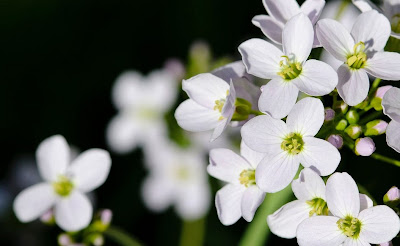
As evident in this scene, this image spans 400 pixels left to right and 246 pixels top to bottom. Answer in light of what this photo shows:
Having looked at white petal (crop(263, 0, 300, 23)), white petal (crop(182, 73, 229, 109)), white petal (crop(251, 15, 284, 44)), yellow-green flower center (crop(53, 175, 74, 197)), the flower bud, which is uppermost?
white petal (crop(263, 0, 300, 23))

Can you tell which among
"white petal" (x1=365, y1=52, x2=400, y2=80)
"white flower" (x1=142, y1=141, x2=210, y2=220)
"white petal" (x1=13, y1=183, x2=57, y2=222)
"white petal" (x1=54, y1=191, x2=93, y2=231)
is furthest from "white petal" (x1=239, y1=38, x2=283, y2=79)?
"white flower" (x1=142, y1=141, x2=210, y2=220)

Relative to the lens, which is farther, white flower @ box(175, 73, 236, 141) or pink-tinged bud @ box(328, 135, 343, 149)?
white flower @ box(175, 73, 236, 141)

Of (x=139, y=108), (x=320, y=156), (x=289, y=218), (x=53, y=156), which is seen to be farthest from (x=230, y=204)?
(x=139, y=108)

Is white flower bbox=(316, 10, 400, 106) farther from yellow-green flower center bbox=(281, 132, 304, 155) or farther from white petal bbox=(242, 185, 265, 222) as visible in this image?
white petal bbox=(242, 185, 265, 222)

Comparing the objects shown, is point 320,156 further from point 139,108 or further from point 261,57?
point 139,108

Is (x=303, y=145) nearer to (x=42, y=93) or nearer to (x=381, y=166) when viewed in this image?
(x=381, y=166)

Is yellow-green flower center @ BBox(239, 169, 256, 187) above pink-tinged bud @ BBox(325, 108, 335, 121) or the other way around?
the other way around

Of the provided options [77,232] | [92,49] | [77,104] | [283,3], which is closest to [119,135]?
[77,104]
